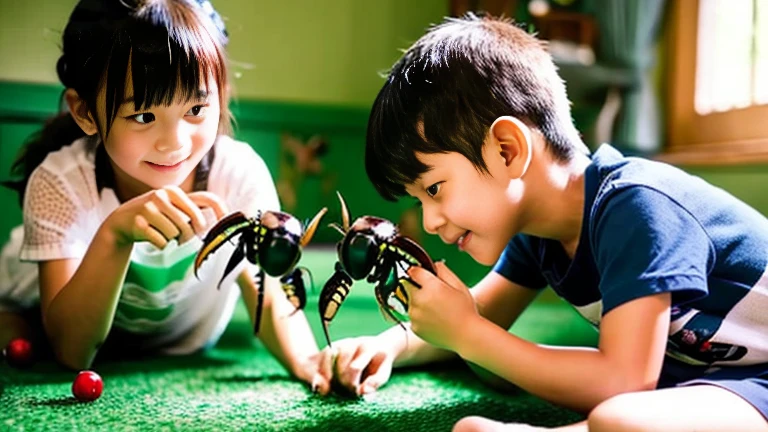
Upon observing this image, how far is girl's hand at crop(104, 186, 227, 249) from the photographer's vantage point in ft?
2.33

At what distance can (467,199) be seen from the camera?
707 millimetres

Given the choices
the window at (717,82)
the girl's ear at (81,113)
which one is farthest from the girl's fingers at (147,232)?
the window at (717,82)

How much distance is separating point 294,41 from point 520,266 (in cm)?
50

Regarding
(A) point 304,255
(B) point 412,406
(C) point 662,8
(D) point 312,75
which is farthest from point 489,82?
(C) point 662,8

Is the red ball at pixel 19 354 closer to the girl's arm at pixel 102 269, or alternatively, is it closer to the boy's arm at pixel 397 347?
the girl's arm at pixel 102 269

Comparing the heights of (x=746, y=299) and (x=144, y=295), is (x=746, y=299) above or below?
above

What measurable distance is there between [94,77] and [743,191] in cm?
116

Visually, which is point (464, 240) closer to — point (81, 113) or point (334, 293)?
point (334, 293)

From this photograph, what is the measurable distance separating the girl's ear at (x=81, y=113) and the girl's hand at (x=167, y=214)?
0.08 meters

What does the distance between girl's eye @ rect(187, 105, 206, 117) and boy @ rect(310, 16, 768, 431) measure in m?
0.16

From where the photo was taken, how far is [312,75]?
147cm

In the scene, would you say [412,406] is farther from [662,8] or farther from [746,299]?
[662,8]

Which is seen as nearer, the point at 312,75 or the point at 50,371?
the point at 50,371

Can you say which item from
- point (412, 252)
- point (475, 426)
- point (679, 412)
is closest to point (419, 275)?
point (412, 252)
